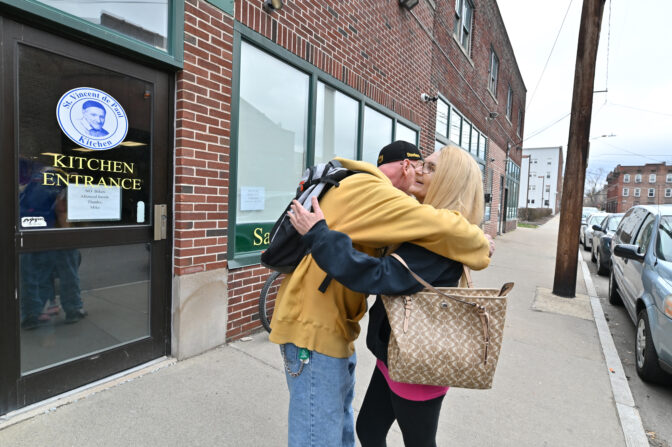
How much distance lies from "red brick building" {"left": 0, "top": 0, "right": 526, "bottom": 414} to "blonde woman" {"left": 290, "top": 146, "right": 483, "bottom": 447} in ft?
6.61

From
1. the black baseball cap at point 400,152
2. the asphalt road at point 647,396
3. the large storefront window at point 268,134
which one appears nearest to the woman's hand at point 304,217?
the black baseball cap at point 400,152

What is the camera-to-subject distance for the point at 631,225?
641 centimetres

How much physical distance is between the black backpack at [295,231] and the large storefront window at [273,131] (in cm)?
226

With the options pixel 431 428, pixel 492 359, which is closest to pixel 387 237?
pixel 492 359

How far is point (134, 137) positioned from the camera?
2895 millimetres

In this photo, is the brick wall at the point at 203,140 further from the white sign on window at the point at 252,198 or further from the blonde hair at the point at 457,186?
the blonde hair at the point at 457,186

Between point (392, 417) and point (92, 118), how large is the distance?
8.82ft

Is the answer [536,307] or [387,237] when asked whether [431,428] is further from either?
[536,307]

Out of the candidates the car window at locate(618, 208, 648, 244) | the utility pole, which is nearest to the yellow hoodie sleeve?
the car window at locate(618, 208, 648, 244)

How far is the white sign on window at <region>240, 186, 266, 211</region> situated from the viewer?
12.5ft

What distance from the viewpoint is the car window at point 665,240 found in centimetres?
423

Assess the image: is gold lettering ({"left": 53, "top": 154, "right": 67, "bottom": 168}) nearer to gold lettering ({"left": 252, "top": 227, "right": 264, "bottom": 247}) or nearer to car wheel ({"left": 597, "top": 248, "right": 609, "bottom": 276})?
gold lettering ({"left": 252, "top": 227, "right": 264, "bottom": 247})

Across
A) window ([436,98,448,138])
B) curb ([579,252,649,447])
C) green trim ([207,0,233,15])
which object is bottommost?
curb ([579,252,649,447])

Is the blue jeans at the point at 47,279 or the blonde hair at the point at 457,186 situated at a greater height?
the blonde hair at the point at 457,186
